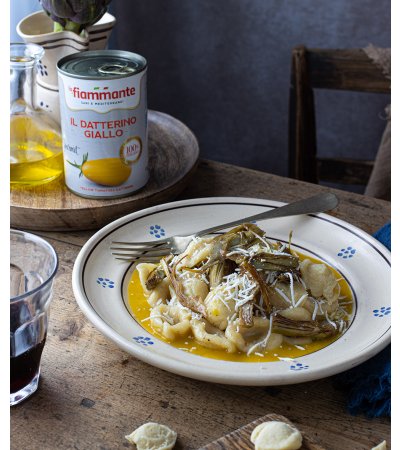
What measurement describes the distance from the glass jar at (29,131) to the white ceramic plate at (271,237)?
0.29 meters

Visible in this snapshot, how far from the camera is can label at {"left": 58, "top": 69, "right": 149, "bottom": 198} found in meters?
0.95

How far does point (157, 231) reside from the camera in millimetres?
997

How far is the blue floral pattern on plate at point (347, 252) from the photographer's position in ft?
3.06

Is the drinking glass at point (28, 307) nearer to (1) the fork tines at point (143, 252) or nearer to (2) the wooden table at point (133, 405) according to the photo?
(2) the wooden table at point (133, 405)

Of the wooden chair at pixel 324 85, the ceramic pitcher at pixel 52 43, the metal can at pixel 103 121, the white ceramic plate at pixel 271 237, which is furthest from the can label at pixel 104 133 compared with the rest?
the wooden chair at pixel 324 85

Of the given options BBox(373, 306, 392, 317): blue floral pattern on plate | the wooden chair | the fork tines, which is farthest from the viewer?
the wooden chair

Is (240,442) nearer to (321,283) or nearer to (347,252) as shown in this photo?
(321,283)

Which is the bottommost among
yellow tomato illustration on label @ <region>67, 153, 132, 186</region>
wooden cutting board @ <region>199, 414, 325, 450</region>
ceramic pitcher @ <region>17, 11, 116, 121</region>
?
wooden cutting board @ <region>199, 414, 325, 450</region>

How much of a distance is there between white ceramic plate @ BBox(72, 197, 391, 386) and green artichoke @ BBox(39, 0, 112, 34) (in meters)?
0.51

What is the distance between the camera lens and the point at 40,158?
3.61 feet

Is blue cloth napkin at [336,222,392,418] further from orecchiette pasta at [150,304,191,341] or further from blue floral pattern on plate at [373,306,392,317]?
orecchiette pasta at [150,304,191,341]

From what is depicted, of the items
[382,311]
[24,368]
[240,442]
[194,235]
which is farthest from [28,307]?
[382,311]

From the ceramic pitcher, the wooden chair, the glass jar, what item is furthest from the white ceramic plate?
the wooden chair

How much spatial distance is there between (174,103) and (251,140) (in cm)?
53
